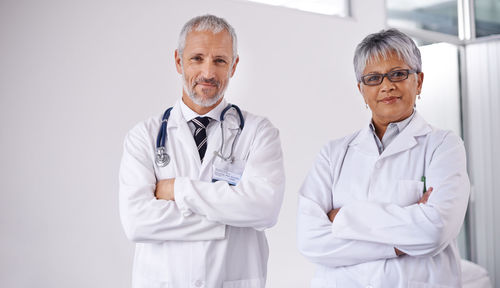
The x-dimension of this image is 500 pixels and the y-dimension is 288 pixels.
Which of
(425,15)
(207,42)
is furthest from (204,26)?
(425,15)

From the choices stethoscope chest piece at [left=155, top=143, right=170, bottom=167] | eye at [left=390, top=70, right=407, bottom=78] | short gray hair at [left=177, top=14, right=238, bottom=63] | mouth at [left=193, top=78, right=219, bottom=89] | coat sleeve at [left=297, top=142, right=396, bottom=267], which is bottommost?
coat sleeve at [left=297, top=142, right=396, bottom=267]

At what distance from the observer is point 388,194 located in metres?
1.88

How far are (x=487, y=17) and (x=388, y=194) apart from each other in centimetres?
440

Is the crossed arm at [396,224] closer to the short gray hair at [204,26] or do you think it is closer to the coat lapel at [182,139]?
the coat lapel at [182,139]

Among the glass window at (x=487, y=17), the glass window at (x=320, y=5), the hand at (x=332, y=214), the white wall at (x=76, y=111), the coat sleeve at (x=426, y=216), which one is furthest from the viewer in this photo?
the glass window at (x=487, y=17)

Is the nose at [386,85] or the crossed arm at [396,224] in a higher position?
the nose at [386,85]

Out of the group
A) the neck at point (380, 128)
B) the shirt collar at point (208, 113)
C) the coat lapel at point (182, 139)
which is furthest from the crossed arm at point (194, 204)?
the neck at point (380, 128)

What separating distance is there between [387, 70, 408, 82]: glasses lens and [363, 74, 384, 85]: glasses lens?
0.11ft

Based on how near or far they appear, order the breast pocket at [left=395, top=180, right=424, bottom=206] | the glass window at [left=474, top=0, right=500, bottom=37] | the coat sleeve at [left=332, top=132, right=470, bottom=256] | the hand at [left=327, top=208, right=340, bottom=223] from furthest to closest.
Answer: the glass window at [left=474, top=0, right=500, bottom=37] → the hand at [left=327, top=208, right=340, bottom=223] → the breast pocket at [left=395, top=180, right=424, bottom=206] → the coat sleeve at [left=332, top=132, right=470, bottom=256]

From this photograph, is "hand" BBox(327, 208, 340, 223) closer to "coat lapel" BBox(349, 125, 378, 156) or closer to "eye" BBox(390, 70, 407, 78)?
"coat lapel" BBox(349, 125, 378, 156)

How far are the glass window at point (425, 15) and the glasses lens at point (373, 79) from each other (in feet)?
10.4

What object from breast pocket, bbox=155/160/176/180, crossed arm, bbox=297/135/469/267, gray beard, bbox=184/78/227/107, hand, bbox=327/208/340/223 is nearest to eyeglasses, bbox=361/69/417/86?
crossed arm, bbox=297/135/469/267

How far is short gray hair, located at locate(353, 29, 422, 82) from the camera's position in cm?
193

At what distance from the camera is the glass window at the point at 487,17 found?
540 centimetres
